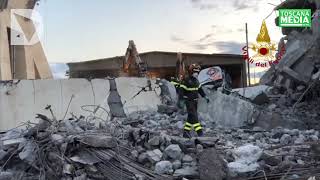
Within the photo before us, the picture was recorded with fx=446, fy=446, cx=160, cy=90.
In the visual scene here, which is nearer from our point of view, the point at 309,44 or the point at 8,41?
the point at 309,44

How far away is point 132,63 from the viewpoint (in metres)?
15.9

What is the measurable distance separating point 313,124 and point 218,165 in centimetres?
564

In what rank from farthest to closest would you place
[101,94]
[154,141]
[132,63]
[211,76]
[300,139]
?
[132,63], [211,76], [101,94], [300,139], [154,141]

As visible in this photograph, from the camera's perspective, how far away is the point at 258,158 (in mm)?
6469

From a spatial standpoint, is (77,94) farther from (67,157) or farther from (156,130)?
A: (67,157)

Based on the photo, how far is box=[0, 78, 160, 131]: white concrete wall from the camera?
10.9 m

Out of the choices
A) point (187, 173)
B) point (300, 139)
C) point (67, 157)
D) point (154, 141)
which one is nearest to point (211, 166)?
point (187, 173)

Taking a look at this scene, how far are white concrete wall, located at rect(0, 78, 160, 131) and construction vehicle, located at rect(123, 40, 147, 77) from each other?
122 inches

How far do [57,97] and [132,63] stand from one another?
497 centimetres

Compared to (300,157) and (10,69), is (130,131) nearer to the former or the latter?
(300,157)

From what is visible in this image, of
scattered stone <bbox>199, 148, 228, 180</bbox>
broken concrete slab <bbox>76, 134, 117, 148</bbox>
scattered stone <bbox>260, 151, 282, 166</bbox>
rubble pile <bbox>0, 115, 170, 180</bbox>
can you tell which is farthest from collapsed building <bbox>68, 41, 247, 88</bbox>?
scattered stone <bbox>199, 148, 228, 180</bbox>

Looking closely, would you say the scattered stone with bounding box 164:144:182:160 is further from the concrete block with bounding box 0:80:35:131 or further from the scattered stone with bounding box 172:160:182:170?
the concrete block with bounding box 0:80:35:131

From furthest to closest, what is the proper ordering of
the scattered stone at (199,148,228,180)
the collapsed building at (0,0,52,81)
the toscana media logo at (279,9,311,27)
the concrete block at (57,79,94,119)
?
the collapsed building at (0,0,52,81)
the toscana media logo at (279,9,311,27)
the concrete block at (57,79,94,119)
the scattered stone at (199,148,228,180)

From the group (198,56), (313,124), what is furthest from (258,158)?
(198,56)
